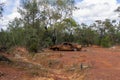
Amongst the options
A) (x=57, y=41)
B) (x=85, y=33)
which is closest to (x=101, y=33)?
(x=85, y=33)

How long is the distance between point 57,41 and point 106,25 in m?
19.7

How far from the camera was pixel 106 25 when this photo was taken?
64062 mm

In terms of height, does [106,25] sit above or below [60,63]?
above

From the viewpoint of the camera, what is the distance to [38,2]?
44.0 meters

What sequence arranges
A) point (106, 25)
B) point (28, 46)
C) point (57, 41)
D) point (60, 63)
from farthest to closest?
point (106, 25) → point (57, 41) → point (28, 46) → point (60, 63)

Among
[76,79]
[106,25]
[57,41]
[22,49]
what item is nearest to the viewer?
[76,79]

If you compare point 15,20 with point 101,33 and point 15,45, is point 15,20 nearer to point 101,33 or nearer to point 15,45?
point 15,45

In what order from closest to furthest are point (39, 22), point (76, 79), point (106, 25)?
point (76, 79) → point (39, 22) → point (106, 25)

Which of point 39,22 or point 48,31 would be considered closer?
point 39,22

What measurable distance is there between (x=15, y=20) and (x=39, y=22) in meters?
9.18

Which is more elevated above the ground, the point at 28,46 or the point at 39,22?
the point at 39,22

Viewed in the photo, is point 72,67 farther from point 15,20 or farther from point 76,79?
point 15,20

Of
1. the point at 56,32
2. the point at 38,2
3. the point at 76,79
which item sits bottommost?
the point at 76,79

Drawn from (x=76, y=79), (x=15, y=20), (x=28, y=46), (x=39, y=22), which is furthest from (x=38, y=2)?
(x=76, y=79)
